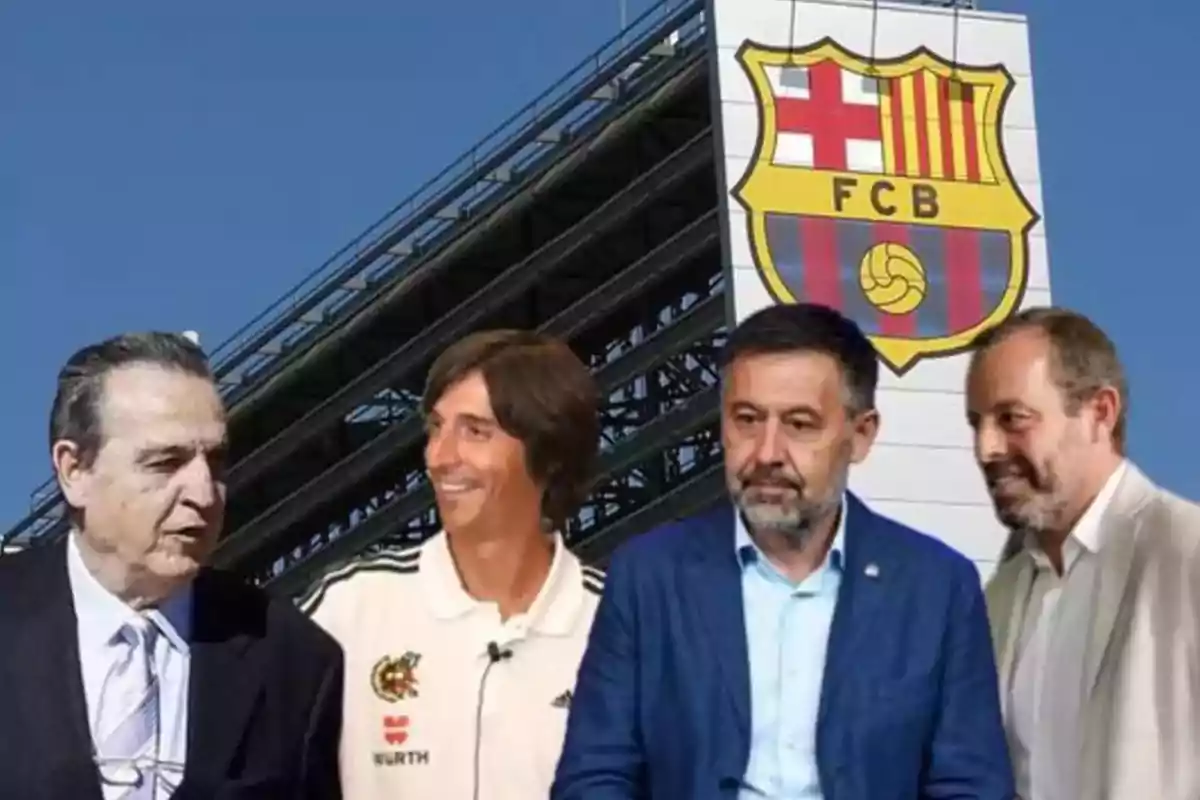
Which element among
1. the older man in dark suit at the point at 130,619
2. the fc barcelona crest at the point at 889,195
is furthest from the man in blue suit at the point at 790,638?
the fc barcelona crest at the point at 889,195

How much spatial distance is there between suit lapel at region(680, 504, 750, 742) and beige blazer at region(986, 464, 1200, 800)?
2.75 ft

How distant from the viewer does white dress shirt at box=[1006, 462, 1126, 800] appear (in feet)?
15.1

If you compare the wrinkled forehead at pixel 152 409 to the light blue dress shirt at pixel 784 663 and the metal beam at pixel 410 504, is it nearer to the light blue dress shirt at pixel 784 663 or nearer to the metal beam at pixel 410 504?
the light blue dress shirt at pixel 784 663

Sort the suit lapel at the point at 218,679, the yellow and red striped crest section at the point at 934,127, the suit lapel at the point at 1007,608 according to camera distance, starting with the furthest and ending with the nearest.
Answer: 1. the yellow and red striped crest section at the point at 934,127
2. the suit lapel at the point at 1007,608
3. the suit lapel at the point at 218,679

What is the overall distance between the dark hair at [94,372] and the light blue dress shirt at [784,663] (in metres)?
1.08

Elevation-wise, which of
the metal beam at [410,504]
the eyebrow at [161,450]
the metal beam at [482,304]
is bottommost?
the eyebrow at [161,450]

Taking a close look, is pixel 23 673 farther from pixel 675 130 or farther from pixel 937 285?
pixel 675 130

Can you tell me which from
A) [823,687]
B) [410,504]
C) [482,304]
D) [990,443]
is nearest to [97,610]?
[823,687]

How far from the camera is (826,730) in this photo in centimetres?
409

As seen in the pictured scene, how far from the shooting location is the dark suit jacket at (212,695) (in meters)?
4.07

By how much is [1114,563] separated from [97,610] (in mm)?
2021

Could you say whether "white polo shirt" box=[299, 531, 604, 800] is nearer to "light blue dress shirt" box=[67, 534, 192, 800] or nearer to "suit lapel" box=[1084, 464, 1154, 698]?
"light blue dress shirt" box=[67, 534, 192, 800]

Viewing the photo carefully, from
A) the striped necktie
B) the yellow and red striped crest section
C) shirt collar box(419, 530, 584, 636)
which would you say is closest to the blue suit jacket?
shirt collar box(419, 530, 584, 636)

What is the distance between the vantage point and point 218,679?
4.26 m
